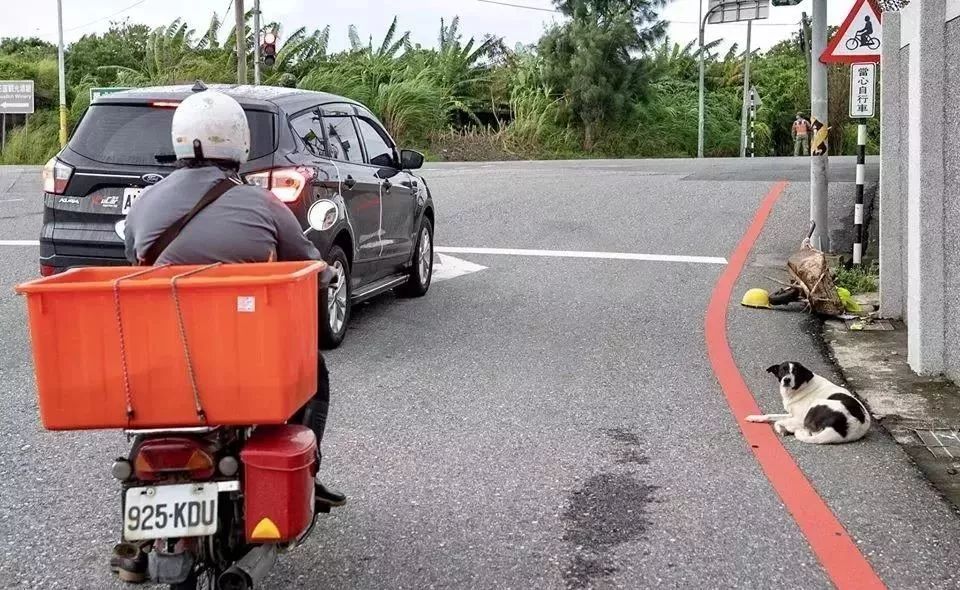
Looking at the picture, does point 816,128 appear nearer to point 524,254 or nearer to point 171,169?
point 524,254

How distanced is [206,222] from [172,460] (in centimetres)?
82

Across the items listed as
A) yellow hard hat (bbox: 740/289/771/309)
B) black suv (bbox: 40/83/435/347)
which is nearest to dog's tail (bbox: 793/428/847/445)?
black suv (bbox: 40/83/435/347)

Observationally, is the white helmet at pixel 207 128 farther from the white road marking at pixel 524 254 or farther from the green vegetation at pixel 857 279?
the green vegetation at pixel 857 279

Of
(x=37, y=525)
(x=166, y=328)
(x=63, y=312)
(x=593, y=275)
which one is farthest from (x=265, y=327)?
(x=593, y=275)

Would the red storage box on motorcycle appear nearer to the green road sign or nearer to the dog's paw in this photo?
the dog's paw

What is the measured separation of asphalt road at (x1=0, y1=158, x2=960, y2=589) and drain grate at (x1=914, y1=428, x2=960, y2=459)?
223 mm

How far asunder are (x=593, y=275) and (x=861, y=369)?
4.15m

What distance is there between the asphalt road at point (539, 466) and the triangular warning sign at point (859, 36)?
260cm

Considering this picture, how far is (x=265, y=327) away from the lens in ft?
11.2

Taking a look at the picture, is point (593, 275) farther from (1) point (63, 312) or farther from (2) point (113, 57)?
(2) point (113, 57)

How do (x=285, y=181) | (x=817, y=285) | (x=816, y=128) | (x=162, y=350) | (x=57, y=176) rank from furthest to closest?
(x=816, y=128), (x=817, y=285), (x=57, y=176), (x=285, y=181), (x=162, y=350)

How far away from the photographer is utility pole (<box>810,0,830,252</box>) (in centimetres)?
1266

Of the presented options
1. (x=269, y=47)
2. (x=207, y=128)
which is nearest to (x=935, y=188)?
(x=207, y=128)

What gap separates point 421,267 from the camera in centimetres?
1060
